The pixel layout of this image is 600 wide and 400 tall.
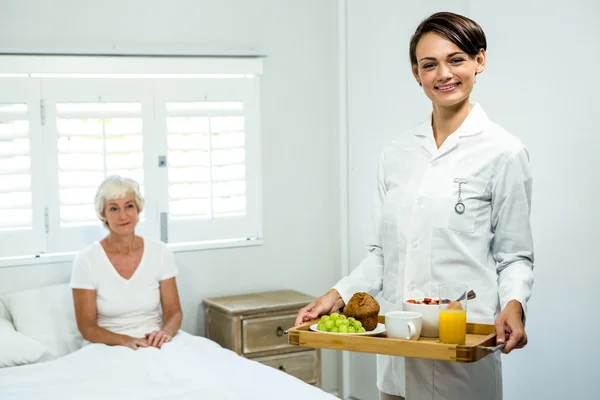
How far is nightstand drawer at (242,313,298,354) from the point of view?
3.76 m

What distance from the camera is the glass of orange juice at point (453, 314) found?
1.56 m

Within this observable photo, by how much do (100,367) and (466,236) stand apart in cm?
173

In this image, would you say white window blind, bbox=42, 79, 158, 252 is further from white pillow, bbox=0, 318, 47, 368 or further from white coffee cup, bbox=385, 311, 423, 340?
white coffee cup, bbox=385, 311, 423, 340

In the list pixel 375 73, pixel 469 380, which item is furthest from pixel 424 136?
pixel 375 73

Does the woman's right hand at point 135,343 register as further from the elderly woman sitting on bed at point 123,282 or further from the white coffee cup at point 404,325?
the white coffee cup at point 404,325

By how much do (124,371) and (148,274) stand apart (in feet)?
2.24

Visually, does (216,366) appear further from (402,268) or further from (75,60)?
(75,60)

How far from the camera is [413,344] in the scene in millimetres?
1595

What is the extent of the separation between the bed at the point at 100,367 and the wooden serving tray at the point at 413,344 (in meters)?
0.96

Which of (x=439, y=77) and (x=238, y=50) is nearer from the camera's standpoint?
(x=439, y=77)

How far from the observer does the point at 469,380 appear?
5.74 ft

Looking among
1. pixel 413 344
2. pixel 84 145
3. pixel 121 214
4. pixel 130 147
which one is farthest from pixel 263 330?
pixel 413 344

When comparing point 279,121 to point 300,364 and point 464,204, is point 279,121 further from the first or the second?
point 464,204

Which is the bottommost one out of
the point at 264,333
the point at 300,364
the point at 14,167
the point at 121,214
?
the point at 300,364
